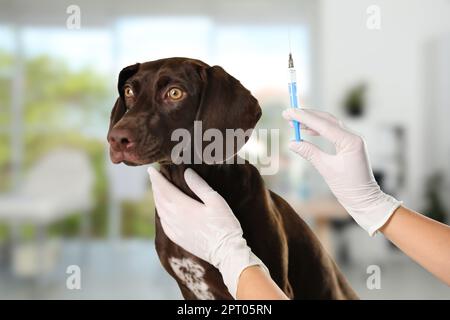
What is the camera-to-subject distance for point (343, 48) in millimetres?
2891

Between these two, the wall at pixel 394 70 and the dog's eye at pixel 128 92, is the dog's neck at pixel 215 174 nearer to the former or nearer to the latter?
the dog's eye at pixel 128 92

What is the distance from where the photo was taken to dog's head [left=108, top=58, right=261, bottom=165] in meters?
0.81

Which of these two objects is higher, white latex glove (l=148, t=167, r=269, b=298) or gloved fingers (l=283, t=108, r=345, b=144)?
gloved fingers (l=283, t=108, r=345, b=144)

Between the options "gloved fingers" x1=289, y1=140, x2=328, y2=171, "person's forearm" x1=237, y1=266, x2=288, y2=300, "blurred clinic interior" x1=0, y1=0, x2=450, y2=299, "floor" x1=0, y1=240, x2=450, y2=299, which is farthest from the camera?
"blurred clinic interior" x1=0, y1=0, x2=450, y2=299

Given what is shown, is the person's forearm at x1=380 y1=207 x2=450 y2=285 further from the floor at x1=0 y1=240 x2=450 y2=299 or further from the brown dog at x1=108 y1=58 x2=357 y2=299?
the floor at x1=0 y1=240 x2=450 y2=299

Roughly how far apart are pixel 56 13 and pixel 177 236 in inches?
73.3

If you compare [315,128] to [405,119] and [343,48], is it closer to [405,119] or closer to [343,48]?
[343,48]

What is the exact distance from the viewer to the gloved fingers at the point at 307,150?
0.87 m

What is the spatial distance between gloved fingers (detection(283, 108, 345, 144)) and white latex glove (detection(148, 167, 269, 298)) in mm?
186

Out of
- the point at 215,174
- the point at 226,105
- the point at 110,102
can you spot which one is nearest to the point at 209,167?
the point at 215,174

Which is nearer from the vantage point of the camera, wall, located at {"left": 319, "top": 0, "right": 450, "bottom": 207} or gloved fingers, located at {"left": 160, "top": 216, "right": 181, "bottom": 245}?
gloved fingers, located at {"left": 160, "top": 216, "right": 181, "bottom": 245}

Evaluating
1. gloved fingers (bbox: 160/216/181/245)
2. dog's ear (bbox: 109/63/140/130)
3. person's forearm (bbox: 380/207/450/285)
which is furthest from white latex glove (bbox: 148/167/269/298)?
person's forearm (bbox: 380/207/450/285)

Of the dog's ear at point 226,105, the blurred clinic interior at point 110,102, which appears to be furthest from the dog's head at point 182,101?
the blurred clinic interior at point 110,102
